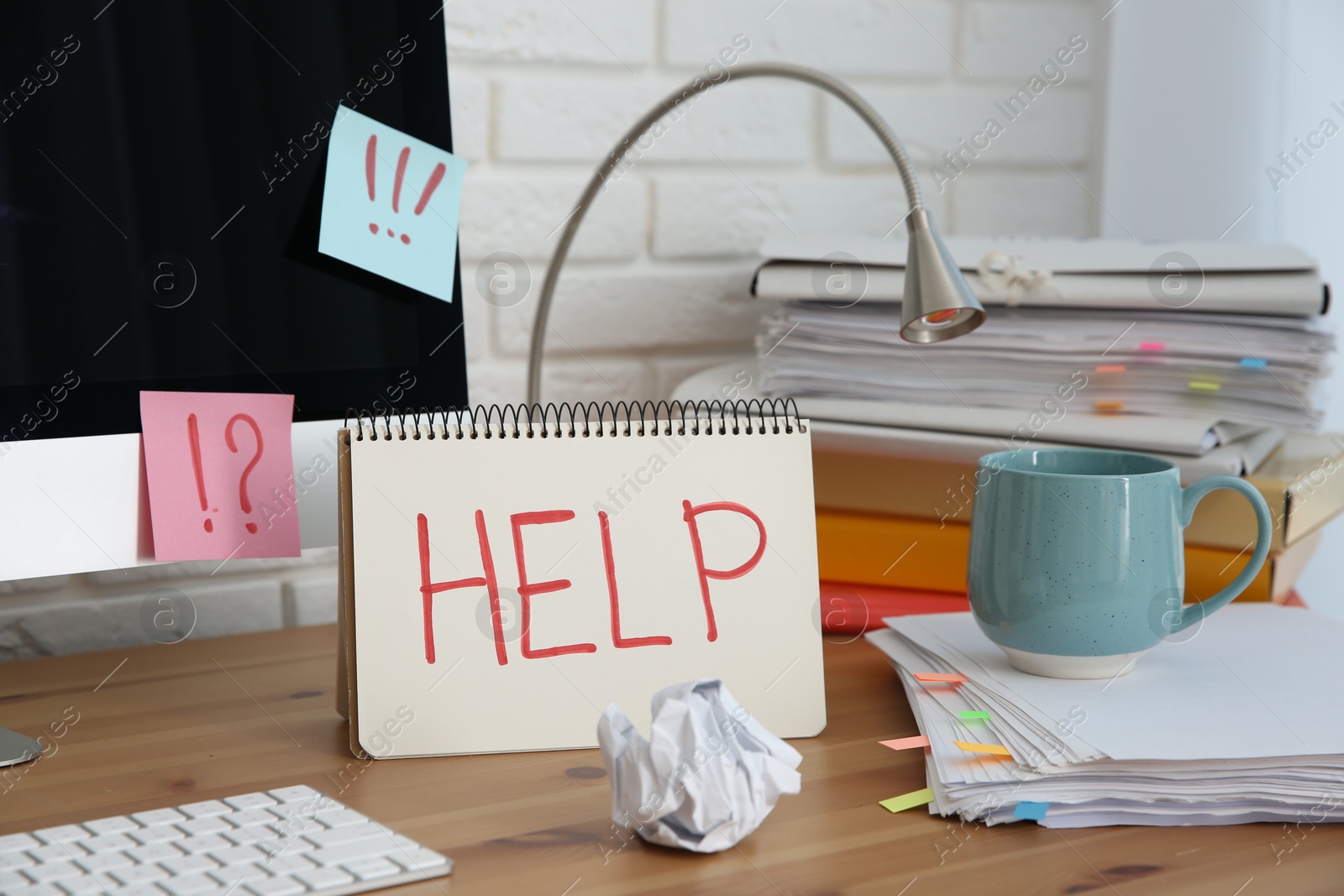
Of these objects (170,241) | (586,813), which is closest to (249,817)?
(586,813)

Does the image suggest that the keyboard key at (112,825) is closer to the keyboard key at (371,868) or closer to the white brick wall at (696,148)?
the keyboard key at (371,868)

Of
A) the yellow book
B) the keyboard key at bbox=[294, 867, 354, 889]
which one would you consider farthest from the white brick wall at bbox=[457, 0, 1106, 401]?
the keyboard key at bbox=[294, 867, 354, 889]

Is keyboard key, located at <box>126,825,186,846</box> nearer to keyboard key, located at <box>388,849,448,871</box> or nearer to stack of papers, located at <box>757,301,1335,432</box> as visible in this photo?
keyboard key, located at <box>388,849,448,871</box>

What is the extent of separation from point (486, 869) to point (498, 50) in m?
0.70

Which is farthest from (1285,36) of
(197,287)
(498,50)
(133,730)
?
(133,730)

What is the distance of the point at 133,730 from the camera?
0.67 metres

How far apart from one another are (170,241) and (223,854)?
0.31 metres

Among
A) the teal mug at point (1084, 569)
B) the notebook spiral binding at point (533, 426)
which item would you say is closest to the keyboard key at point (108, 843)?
the notebook spiral binding at point (533, 426)

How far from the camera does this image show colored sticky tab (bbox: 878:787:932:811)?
1.80ft

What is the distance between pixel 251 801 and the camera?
20.8 inches

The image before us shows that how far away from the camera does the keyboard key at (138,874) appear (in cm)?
45

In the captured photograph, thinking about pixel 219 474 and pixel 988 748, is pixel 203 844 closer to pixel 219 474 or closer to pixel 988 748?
pixel 219 474

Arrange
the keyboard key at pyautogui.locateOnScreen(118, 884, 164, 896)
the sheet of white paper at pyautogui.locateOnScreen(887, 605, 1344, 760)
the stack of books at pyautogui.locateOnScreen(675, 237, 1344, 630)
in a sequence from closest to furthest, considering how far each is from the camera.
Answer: the keyboard key at pyautogui.locateOnScreen(118, 884, 164, 896), the sheet of white paper at pyautogui.locateOnScreen(887, 605, 1344, 760), the stack of books at pyautogui.locateOnScreen(675, 237, 1344, 630)

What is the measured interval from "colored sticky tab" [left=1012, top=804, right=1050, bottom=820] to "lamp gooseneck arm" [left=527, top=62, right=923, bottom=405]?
1.13 ft
